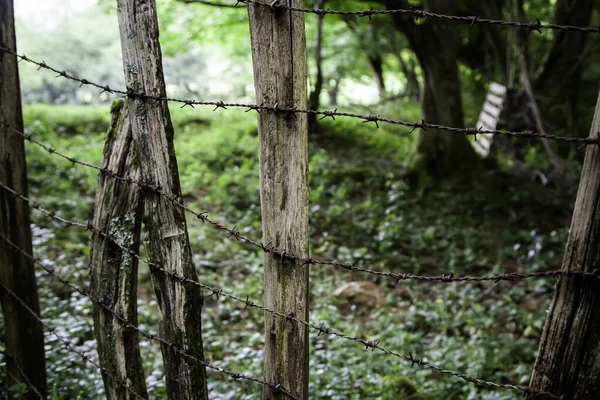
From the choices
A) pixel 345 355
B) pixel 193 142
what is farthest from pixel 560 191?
pixel 193 142

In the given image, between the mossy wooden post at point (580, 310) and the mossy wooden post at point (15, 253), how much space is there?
319cm

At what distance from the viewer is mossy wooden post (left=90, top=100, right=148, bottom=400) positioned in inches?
104

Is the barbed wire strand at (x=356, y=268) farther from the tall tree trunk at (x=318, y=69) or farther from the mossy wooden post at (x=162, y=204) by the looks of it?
the tall tree trunk at (x=318, y=69)

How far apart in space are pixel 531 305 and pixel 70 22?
45.5 ft

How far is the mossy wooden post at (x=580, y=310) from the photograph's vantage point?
155 centimetres

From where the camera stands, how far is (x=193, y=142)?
11109 millimetres

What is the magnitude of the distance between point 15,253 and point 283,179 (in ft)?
7.61

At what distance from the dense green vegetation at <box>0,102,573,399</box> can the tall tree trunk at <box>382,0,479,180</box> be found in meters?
0.54

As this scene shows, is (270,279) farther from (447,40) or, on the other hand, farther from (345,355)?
(447,40)

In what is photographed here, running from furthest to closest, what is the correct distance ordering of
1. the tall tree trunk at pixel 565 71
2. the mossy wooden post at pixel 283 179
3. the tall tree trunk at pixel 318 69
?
the tall tree trunk at pixel 318 69 < the tall tree trunk at pixel 565 71 < the mossy wooden post at pixel 283 179

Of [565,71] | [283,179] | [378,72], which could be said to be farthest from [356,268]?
[378,72]

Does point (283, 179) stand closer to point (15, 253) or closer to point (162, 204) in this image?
point (162, 204)

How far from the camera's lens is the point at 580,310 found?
1.60m

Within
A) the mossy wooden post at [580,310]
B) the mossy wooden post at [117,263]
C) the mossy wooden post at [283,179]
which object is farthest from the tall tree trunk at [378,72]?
the mossy wooden post at [580,310]
